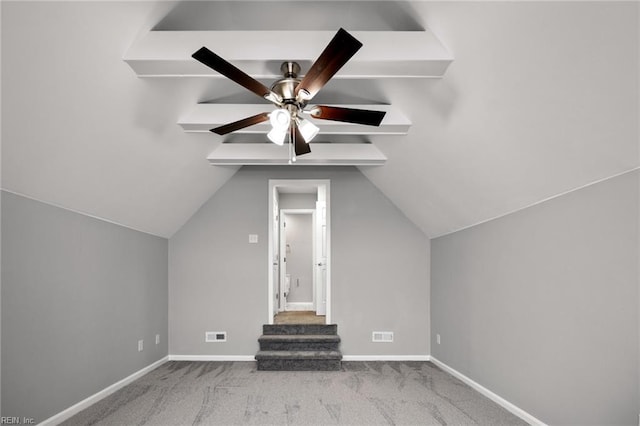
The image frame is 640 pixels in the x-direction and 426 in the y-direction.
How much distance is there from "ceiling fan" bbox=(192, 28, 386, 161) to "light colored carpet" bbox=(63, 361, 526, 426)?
2.41m

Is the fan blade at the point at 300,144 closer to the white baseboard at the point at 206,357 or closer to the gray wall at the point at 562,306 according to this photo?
the gray wall at the point at 562,306

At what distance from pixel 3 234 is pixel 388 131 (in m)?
3.09

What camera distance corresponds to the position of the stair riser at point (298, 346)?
212 inches

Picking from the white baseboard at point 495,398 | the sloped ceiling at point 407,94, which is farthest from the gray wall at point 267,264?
the sloped ceiling at point 407,94

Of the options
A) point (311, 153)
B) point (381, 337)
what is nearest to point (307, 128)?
point (311, 153)

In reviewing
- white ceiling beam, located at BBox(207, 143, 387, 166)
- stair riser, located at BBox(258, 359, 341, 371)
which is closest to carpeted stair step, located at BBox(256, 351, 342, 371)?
stair riser, located at BBox(258, 359, 341, 371)

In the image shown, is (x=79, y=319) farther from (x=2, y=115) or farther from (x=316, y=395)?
(x=316, y=395)

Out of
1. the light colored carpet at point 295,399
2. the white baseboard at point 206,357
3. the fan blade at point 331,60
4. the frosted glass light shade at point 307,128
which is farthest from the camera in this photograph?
the white baseboard at point 206,357

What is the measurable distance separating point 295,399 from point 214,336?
2.05 m

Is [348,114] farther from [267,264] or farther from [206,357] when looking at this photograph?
[206,357]

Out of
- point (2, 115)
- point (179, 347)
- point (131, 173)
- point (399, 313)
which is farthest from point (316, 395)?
point (2, 115)

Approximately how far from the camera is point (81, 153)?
3.03 m

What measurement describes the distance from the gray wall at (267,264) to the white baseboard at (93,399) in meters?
0.89

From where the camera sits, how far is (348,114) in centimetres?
257
